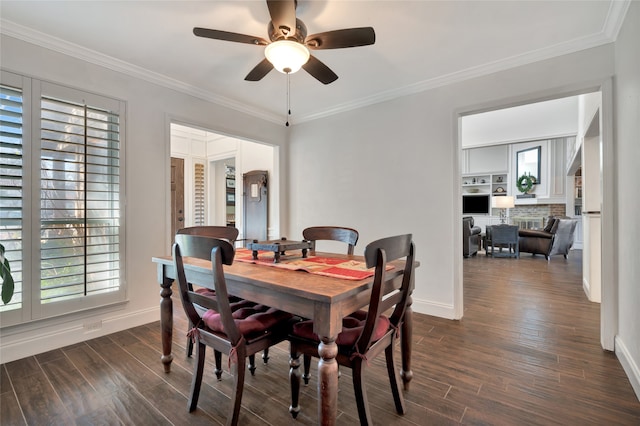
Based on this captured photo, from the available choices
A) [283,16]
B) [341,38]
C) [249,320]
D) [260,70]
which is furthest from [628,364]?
[260,70]

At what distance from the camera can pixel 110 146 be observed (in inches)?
105

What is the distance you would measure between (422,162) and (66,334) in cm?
362

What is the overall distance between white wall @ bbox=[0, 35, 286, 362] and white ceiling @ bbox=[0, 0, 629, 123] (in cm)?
12

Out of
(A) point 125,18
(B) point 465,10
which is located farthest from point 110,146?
(B) point 465,10

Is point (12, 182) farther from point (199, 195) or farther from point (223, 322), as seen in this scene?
point (199, 195)

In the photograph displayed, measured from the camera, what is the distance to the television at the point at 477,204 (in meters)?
9.05

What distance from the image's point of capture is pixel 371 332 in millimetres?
1322

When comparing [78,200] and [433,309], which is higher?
[78,200]

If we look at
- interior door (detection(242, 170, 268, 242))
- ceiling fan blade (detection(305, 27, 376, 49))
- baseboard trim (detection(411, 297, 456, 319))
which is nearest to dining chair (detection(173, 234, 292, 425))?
ceiling fan blade (detection(305, 27, 376, 49))

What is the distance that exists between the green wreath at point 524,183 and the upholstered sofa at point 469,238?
2.61 metres

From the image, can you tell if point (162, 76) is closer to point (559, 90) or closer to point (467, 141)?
point (559, 90)

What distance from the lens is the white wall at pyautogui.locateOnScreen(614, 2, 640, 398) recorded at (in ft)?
5.85

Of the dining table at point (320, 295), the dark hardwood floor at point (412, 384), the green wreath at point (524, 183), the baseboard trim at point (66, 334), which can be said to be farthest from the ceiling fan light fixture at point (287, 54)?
the green wreath at point (524, 183)

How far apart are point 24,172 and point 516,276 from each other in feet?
20.2
